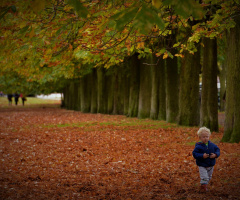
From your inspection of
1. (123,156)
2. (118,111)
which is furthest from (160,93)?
(123,156)

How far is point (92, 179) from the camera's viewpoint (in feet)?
22.7

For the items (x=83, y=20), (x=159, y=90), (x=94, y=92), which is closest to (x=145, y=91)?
(x=159, y=90)

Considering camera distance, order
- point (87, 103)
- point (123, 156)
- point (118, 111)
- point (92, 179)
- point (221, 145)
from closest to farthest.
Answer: point (92, 179) < point (123, 156) < point (221, 145) < point (118, 111) < point (87, 103)

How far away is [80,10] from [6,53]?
4.65 metres

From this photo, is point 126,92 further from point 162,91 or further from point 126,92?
point 162,91

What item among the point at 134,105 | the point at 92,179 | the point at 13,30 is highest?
the point at 13,30

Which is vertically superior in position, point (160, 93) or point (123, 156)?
point (160, 93)

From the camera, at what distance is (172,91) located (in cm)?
1727

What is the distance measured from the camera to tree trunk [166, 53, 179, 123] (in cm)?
1728

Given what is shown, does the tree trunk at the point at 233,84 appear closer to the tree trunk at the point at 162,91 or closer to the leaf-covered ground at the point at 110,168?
the leaf-covered ground at the point at 110,168

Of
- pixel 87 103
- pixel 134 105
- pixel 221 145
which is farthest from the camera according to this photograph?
pixel 87 103

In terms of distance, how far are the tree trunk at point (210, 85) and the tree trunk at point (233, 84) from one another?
2.79 m

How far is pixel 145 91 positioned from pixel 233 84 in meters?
10.3

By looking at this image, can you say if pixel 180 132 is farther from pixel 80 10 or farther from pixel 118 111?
pixel 118 111
